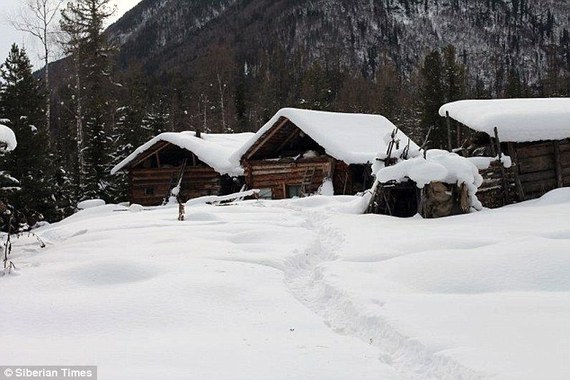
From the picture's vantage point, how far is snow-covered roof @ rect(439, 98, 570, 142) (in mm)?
14617

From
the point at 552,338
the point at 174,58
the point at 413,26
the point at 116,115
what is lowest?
the point at 552,338

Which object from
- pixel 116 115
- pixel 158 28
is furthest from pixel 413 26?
pixel 116 115

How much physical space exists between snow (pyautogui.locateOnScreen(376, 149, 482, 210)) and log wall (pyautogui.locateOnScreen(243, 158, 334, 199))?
9.11m

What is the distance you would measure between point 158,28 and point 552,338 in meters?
131

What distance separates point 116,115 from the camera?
150 feet

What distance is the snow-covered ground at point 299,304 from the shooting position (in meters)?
3.91

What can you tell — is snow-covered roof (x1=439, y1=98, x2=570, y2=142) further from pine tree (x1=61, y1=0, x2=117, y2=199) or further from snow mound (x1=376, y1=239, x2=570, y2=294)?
pine tree (x1=61, y1=0, x2=117, y2=199)

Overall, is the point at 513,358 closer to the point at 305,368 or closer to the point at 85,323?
the point at 305,368

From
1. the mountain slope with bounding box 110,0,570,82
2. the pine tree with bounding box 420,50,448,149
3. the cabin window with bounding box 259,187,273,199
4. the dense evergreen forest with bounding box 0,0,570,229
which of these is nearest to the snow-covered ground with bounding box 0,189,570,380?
the dense evergreen forest with bounding box 0,0,570,229

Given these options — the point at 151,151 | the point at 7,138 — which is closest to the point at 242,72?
the point at 151,151

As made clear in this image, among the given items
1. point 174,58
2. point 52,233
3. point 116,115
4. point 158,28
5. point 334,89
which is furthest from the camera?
point 158,28

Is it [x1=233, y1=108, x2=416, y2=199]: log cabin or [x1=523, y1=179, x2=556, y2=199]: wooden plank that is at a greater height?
[x1=233, y1=108, x2=416, y2=199]: log cabin

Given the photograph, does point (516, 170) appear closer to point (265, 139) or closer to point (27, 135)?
point (265, 139)

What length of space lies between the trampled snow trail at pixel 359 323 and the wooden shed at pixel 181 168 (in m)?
17.2
